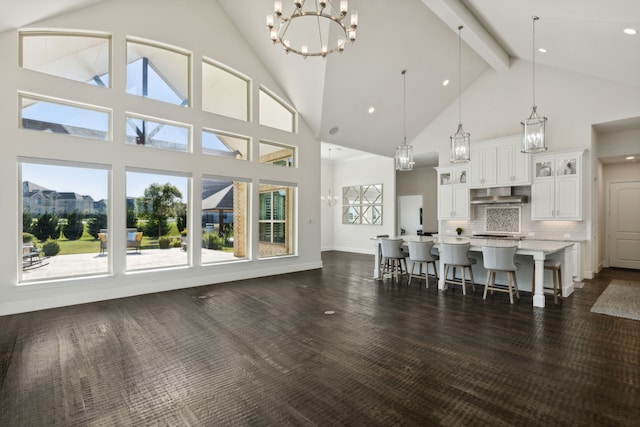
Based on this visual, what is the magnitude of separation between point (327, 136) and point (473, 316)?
17.7 feet

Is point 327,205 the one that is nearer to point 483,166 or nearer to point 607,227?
point 483,166

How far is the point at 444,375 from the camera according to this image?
8.93 feet

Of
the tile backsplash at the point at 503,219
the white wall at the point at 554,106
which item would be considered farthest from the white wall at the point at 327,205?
the tile backsplash at the point at 503,219

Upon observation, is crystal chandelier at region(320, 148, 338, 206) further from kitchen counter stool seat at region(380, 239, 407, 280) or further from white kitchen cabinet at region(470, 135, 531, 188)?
kitchen counter stool seat at region(380, 239, 407, 280)

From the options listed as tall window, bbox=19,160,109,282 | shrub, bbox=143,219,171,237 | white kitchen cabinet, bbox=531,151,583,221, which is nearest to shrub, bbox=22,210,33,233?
tall window, bbox=19,160,109,282

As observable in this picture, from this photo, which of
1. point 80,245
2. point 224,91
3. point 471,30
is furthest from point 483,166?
point 80,245

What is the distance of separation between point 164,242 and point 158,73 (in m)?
3.09

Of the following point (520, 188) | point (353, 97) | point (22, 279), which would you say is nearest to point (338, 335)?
point (22, 279)

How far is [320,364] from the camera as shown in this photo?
2.95 meters

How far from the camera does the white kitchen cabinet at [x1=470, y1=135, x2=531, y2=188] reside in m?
7.25

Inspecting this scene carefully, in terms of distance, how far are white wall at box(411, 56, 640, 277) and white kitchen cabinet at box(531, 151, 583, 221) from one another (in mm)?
258

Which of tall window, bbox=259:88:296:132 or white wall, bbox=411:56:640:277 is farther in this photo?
tall window, bbox=259:88:296:132

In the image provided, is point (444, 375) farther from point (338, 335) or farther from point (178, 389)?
point (178, 389)

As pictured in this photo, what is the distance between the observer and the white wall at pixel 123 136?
4477 millimetres
